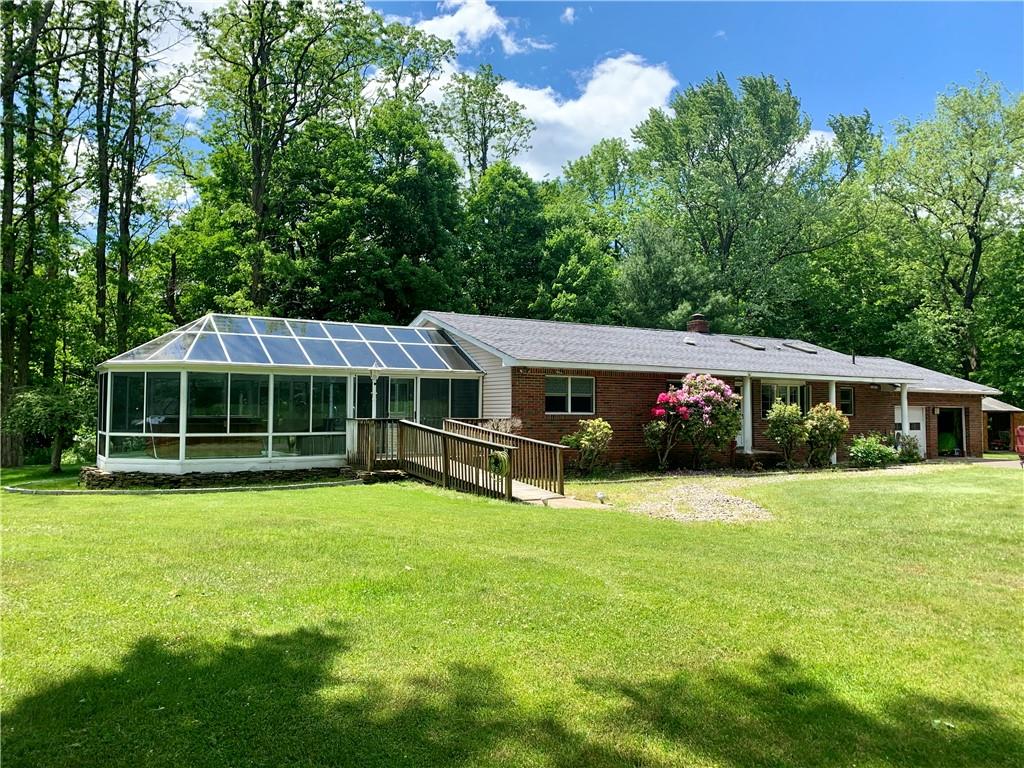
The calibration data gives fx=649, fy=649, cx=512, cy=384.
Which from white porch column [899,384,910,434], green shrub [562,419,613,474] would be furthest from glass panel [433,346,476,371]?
white porch column [899,384,910,434]

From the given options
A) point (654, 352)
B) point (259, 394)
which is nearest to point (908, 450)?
point (654, 352)

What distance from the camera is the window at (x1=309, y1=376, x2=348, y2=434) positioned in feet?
49.0

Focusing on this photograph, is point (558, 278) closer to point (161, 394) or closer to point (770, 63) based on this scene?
point (770, 63)

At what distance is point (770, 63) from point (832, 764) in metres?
33.7

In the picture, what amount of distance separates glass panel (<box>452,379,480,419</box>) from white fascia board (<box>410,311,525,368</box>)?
103 cm

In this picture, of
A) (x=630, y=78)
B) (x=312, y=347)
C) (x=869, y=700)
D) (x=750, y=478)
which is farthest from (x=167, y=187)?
(x=869, y=700)

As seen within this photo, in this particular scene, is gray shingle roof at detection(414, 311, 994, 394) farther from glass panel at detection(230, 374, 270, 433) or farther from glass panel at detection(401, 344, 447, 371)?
glass panel at detection(230, 374, 270, 433)

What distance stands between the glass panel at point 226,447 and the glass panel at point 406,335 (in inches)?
189

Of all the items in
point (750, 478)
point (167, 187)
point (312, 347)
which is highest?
point (167, 187)

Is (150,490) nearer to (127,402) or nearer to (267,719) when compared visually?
(127,402)

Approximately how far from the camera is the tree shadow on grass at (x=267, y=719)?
9.52 ft

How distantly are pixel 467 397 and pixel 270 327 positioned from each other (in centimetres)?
520

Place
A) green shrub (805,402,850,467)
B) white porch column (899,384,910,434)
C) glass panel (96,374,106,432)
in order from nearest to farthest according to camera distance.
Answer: glass panel (96,374,106,432), green shrub (805,402,850,467), white porch column (899,384,910,434)

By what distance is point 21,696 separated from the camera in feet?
10.9
